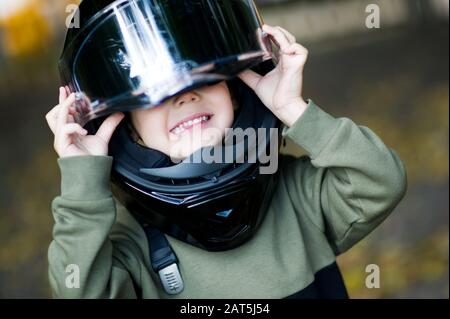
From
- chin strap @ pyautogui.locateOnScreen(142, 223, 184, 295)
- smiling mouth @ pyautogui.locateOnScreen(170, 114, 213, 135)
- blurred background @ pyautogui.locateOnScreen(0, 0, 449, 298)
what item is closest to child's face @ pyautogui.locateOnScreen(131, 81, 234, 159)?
smiling mouth @ pyautogui.locateOnScreen(170, 114, 213, 135)

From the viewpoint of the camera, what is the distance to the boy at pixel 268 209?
1402 mm

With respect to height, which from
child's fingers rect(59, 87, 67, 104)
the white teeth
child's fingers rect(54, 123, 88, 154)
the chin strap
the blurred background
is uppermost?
child's fingers rect(59, 87, 67, 104)

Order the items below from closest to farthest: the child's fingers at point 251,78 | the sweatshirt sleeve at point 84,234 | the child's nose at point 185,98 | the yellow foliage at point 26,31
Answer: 1. the sweatshirt sleeve at point 84,234
2. the child's nose at point 185,98
3. the child's fingers at point 251,78
4. the yellow foliage at point 26,31

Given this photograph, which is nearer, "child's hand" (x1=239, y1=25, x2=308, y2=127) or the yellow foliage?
"child's hand" (x1=239, y1=25, x2=308, y2=127)

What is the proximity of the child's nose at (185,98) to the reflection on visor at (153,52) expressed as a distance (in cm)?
10

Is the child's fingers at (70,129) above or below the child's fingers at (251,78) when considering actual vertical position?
above

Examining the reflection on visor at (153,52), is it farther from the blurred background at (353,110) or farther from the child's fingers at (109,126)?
the blurred background at (353,110)

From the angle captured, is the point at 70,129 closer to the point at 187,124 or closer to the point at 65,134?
the point at 65,134

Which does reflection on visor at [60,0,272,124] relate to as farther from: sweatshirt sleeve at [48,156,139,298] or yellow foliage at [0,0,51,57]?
yellow foliage at [0,0,51,57]

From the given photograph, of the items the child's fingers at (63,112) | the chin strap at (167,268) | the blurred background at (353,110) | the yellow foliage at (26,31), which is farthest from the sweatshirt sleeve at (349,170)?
the yellow foliage at (26,31)

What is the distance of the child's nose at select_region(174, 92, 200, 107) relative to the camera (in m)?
1.49

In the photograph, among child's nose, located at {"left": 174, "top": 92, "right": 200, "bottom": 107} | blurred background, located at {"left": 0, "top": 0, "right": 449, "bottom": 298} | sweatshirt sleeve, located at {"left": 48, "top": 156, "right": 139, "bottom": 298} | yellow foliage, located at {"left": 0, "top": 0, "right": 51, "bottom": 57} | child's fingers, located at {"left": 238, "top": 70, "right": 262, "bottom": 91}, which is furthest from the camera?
yellow foliage, located at {"left": 0, "top": 0, "right": 51, "bottom": 57}
